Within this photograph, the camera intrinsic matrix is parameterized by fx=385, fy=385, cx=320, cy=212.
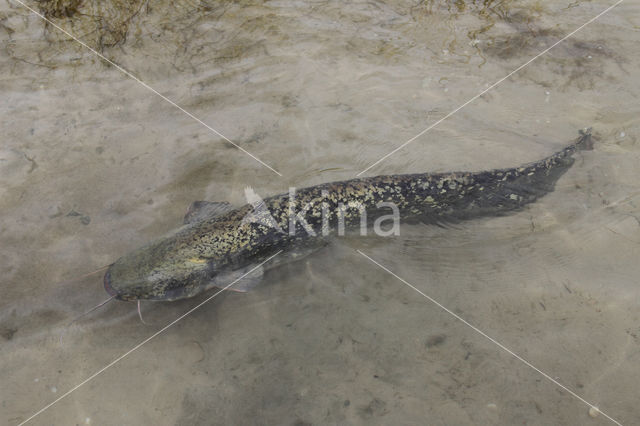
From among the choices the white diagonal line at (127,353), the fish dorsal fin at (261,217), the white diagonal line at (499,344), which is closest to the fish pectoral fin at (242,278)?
the white diagonal line at (127,353)

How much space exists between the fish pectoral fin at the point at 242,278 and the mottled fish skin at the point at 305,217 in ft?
0.13

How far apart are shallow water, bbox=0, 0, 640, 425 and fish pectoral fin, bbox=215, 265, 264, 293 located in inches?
10.2

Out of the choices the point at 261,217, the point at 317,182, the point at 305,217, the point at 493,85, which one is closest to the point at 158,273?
the point at 261,217

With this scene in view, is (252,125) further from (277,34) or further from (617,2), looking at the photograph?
(617,2)

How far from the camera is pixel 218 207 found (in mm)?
4004

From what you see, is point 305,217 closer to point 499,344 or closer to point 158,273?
point 158,273

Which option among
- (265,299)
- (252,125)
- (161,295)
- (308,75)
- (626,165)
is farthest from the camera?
(308,75)

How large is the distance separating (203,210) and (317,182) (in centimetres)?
135

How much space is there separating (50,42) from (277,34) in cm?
328

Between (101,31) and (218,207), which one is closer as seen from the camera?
(218,207)

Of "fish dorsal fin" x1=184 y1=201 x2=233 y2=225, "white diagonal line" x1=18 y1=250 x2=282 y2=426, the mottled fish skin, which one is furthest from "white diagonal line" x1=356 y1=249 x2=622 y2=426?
"fish dorsal fin" x1=184 y1=201 x2=233 y2=225

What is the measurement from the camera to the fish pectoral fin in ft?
12.0

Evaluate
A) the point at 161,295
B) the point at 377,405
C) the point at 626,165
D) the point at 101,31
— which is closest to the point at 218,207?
the point at 161,295

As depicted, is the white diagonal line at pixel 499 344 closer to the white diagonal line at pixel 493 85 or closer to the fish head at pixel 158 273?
the white diagonal line at pixel 493 85
